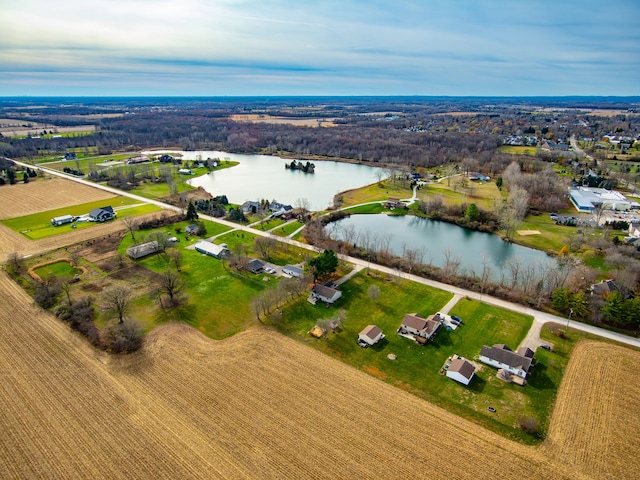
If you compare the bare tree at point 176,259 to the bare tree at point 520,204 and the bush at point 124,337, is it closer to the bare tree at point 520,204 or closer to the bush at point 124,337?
the bush at point 124,337

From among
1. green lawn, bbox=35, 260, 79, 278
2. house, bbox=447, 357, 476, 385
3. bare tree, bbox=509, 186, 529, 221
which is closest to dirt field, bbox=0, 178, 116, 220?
green lawn, bbox=35, 260, 79, 278

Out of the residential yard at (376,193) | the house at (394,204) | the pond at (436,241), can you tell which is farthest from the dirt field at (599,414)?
the residential yard at (376,193)

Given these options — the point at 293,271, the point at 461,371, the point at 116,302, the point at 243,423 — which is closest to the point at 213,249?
the point at 293,271

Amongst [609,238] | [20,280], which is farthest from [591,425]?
[20,280]

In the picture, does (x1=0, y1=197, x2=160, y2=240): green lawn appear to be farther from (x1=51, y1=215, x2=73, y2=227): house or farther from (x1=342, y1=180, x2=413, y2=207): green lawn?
(x1=342, y1=180, x2=413, y2=207): green lawn

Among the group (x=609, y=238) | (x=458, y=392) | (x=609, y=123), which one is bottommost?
(x=458, y=392)

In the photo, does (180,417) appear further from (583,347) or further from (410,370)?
(583,347)

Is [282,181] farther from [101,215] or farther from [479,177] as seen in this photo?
[479,177]
